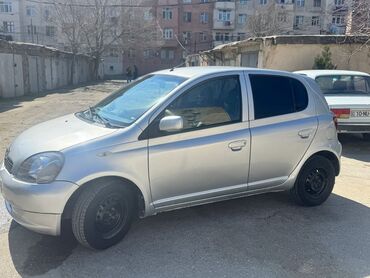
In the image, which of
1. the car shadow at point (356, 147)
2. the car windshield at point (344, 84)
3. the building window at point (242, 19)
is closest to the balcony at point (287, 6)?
the building window at point (242, 19)

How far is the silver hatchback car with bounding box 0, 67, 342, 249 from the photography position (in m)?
3.42

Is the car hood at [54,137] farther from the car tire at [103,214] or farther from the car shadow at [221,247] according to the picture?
the car shadow at [221,247]

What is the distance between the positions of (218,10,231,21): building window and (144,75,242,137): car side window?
5493 cm

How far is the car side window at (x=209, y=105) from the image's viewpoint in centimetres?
393

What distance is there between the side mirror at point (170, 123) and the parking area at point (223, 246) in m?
1.16

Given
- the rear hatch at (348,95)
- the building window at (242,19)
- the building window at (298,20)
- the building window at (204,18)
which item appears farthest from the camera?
the building window at (204,18)

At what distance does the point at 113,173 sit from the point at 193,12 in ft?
185

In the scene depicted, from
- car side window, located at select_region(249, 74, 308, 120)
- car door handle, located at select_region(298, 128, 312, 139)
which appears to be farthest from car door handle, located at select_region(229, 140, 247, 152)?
car door handle, located at select_region(298, 128, 312, 139)

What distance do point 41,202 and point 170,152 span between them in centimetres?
127

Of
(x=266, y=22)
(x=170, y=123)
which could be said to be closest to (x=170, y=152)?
(x=170, y=123)

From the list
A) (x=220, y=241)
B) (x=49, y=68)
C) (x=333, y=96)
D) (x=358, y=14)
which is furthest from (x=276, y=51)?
(x=49, y=68)

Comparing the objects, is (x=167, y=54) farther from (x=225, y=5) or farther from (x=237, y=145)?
(x=237, y=145)

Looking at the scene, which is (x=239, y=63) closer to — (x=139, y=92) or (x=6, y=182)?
(x=139, y=92)

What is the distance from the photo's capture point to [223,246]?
3.82 m
